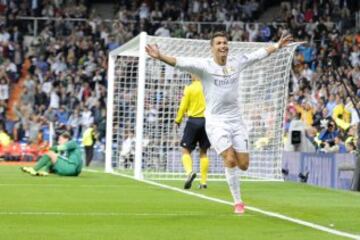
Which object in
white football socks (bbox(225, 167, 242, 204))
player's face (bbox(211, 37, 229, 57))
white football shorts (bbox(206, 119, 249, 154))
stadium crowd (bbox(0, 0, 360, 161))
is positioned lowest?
white football socks (bbox(225, 167, 242, 204))

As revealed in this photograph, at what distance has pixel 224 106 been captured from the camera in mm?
13258

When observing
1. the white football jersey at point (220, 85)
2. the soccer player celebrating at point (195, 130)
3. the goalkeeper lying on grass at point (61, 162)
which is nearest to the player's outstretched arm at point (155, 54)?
the white football jersey at point (220, 85)

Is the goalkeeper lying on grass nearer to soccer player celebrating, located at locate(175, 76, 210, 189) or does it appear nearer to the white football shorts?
soccer player celebrating, located at locate(175, 76, 210, 189)

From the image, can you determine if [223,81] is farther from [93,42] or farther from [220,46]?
[93,42]

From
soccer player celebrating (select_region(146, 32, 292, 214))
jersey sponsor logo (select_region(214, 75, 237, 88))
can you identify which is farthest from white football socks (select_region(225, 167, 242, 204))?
jersey sponsor logo (select_region(214, 75, 237, 88))

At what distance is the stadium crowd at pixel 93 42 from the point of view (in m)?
35.4

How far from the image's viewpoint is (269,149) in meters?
22.7

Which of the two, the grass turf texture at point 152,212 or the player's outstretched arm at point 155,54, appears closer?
the grass turf texture at point 152,212

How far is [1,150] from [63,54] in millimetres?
7391

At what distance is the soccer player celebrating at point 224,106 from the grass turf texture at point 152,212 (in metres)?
0.65

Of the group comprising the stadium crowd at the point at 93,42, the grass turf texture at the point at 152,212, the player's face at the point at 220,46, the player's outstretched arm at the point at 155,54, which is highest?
the stadium crowd at the point at 93,42

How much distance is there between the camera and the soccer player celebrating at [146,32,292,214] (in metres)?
13.0

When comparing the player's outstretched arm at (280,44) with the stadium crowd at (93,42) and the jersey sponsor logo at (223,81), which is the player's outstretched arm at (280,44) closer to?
the jersey sponsor logo at (223,81)

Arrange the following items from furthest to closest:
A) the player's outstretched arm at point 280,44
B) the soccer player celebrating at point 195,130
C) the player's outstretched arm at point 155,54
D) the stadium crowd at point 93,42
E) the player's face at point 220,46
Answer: the stadium crowd at point 93,42 → the soccer player celebrating at point 195,130 → the player's outstretched arm at point 280,44 → the player's face at point 220,46 → the player's outstretched arm at point 155,54
